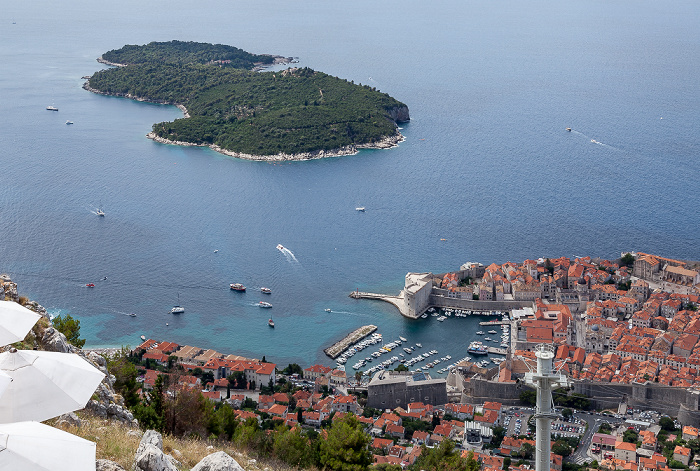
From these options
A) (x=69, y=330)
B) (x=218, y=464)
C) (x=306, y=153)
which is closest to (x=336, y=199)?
(x=306, y=153)

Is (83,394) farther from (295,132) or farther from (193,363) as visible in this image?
(295,132)

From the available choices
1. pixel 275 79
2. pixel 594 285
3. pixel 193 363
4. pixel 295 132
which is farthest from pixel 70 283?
pixel 275 79

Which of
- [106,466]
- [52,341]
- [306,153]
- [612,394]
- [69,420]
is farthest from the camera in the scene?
[306,153]

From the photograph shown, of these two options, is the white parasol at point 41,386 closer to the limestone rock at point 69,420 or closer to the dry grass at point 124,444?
the dry grass at point 124,444

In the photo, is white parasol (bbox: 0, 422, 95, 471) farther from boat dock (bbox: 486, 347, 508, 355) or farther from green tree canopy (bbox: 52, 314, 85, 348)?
boat dock (bbox: 486, 347, 508, 355)

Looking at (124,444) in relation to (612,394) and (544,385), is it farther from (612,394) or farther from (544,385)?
(612,394)

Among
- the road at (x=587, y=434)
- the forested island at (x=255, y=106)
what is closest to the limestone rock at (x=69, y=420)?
the road at (x=587, y=434)
